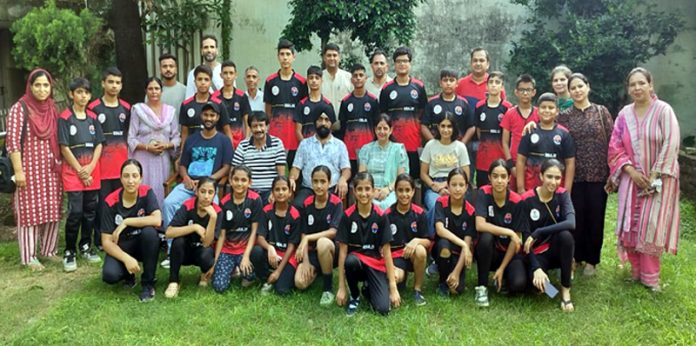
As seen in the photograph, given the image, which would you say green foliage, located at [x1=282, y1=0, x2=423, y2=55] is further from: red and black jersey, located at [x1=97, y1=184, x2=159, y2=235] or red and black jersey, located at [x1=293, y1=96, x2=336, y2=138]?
red and black jersey, located at [x1=97, y1=184, x2=159, y2=235]

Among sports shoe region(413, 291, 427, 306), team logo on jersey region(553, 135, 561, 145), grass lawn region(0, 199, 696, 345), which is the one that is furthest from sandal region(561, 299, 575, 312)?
team logo on jersey region(553, 135, 561, 145)

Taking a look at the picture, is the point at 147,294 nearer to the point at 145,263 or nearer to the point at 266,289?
the point at 145,263

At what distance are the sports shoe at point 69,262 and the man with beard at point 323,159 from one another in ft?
6.43

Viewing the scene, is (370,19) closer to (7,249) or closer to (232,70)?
(232,70)

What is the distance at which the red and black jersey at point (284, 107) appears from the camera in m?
5.68

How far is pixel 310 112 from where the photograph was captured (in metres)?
5.56

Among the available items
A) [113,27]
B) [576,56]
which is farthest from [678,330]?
[113,27]

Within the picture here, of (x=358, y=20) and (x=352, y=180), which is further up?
(x=358, y=20)

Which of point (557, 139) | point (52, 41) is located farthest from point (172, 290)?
point (52, 41)

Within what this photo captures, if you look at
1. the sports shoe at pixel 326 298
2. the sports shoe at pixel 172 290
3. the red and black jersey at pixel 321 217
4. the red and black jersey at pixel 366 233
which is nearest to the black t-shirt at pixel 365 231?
the red and black jersey at pixel 366 233

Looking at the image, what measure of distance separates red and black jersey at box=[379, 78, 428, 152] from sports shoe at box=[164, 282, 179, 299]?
92.5 inches

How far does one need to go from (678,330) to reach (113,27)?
7.54 metres

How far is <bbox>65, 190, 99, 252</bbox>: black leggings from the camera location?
204 inches

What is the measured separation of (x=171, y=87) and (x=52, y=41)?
1.57 meters
